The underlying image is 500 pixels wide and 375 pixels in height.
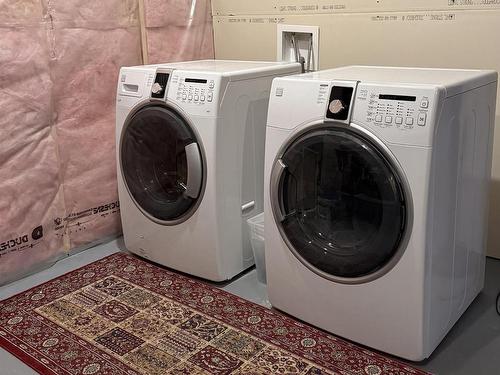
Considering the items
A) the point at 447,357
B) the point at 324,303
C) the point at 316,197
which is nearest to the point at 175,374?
the point at 324,303

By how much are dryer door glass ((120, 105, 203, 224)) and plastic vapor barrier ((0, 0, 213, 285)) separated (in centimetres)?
34

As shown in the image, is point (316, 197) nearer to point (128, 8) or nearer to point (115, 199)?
point (115, 199)

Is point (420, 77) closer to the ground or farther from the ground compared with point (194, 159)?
farther from the ground

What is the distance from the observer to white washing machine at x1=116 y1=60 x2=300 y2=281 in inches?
85.5

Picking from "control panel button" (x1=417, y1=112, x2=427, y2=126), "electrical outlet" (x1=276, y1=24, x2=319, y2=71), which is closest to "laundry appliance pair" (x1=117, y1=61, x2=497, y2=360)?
"control panel button" (x1=417, y1=112, x2=427, y2=126)

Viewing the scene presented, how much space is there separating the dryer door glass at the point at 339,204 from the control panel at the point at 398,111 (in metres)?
0.07

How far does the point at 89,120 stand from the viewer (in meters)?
2.71

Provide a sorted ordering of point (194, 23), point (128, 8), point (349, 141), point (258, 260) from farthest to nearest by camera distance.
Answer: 1. point (194, 23)
2. point (128, 8)
3. point (258, 260)
4. point (349, 141)

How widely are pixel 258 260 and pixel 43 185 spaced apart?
3.66ft

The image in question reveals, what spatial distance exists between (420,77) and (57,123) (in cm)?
170

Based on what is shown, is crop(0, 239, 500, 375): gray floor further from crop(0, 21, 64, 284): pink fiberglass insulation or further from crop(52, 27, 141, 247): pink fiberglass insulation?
crop(52, 27, 141, 247): pink fiberglass insulation

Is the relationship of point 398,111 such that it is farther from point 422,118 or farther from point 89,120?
point 89,120

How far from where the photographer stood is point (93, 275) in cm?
250

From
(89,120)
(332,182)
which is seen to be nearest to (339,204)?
(332,182)
